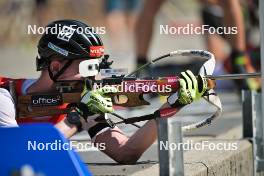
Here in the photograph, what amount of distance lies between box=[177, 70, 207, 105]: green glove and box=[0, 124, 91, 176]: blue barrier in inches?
54.5

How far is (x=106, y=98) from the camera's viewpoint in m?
5.39

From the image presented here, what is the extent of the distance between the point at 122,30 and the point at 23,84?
1059cm

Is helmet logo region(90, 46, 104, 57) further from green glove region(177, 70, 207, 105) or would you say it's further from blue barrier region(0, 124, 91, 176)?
blue barrier region(0, 124, 91, 176)

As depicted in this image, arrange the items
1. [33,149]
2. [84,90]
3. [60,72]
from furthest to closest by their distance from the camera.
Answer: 1. [60,72]
2. [84,90]
3. [33,149]

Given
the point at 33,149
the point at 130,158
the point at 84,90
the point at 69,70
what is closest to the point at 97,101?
the point at 84,90

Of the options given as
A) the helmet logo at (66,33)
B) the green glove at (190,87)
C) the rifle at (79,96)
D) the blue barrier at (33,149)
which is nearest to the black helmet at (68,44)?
the helmet logo at (66,33)

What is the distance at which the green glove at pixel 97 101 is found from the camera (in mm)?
5305

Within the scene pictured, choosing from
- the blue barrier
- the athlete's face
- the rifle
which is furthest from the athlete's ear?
the blue barrier

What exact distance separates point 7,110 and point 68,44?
72 cm

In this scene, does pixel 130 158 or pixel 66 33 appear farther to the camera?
pixel 130 158

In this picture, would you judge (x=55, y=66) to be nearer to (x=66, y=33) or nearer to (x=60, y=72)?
(x=60, y=72)

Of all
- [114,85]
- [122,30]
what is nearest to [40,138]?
[114,85]

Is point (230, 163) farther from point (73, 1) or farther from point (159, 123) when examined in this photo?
point (73, 1)

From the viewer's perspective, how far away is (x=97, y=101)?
5.30 m
